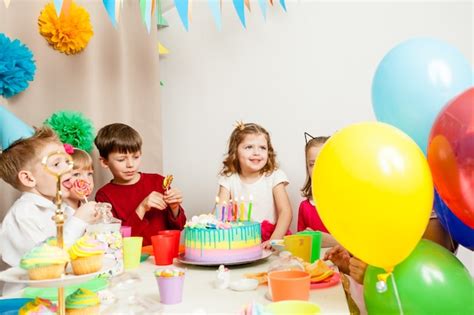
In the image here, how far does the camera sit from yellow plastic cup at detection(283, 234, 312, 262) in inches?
55.6

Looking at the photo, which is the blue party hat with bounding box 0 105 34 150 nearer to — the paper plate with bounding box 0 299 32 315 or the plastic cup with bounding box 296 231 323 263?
the paper plate with bounding box 0 299 32 315

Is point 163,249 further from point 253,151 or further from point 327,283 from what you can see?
point 253,151

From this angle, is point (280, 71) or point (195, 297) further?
point (280, 71)

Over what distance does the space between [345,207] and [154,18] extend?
1.83m

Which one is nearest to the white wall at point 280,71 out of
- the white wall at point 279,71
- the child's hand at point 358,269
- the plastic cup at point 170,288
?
the white wall at point 279,71

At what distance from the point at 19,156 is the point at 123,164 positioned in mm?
562

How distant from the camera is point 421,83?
1243mm

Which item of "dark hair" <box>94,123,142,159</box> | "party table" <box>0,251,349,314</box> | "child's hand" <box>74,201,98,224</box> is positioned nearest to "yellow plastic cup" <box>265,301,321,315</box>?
"party table" <box>0,251,349,314</box>

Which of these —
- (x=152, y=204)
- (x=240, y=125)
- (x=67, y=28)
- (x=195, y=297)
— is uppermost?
(x=67, y=28)

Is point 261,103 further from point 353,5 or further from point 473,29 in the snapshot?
point 473,29

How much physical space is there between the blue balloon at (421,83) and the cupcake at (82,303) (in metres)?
0.80

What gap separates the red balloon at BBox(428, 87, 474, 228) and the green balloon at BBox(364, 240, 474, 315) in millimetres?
105

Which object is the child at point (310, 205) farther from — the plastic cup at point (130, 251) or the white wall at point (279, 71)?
the plastic cup at point (130, 251)

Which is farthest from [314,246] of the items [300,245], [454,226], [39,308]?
[39,308]
